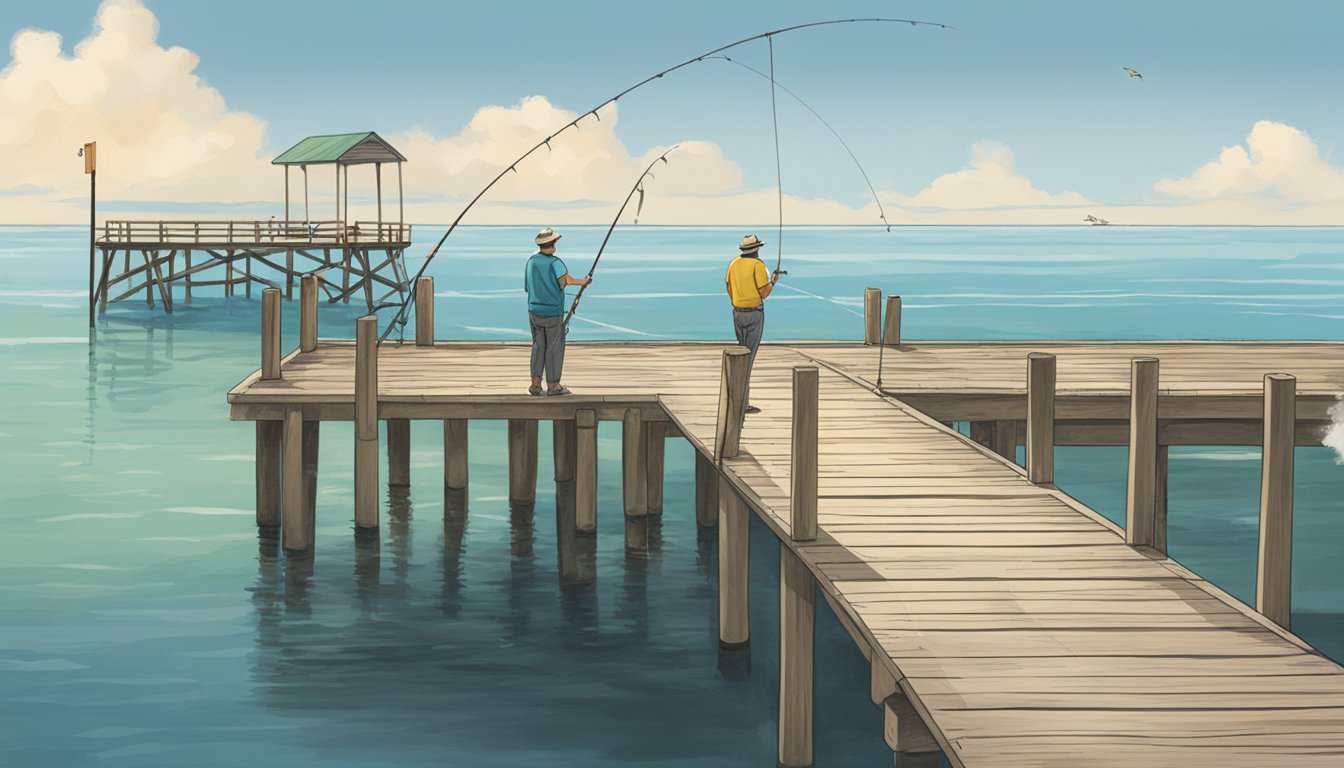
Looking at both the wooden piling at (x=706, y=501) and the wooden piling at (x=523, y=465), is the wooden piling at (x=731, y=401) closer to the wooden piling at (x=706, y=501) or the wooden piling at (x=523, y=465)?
the wooden piling at (x=706, y=501)

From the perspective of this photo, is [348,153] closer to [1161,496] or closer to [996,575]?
[1161,496]

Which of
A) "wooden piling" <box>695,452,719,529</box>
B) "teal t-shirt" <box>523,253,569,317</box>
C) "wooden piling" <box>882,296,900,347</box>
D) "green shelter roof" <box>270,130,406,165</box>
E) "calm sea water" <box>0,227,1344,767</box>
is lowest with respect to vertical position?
"calm sea water" <box>0,227,1344,767</box>

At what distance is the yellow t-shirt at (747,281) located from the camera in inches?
492

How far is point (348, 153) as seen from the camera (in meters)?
45.9

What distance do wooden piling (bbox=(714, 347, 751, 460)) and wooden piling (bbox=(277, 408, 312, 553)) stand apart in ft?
14.8

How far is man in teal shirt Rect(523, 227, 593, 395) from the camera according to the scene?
12.9 m

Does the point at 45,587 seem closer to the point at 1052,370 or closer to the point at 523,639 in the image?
the point at 523,639

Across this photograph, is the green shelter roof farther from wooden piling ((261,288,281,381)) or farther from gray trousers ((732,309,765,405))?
gray trousers ((732,309,765,405))

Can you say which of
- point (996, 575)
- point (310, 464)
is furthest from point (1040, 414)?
point (310, 464)

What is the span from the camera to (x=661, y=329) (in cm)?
5697

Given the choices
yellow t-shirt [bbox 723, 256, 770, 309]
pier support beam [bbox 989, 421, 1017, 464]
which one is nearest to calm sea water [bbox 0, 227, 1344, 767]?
pier support beam [bbox 989, 421, 1017, 464]

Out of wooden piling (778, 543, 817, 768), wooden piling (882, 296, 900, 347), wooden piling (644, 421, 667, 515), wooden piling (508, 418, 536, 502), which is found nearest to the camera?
wooden piling (778, 543, 817, 768)

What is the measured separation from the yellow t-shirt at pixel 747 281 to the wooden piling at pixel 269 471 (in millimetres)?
4594

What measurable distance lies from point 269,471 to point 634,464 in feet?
11.6
